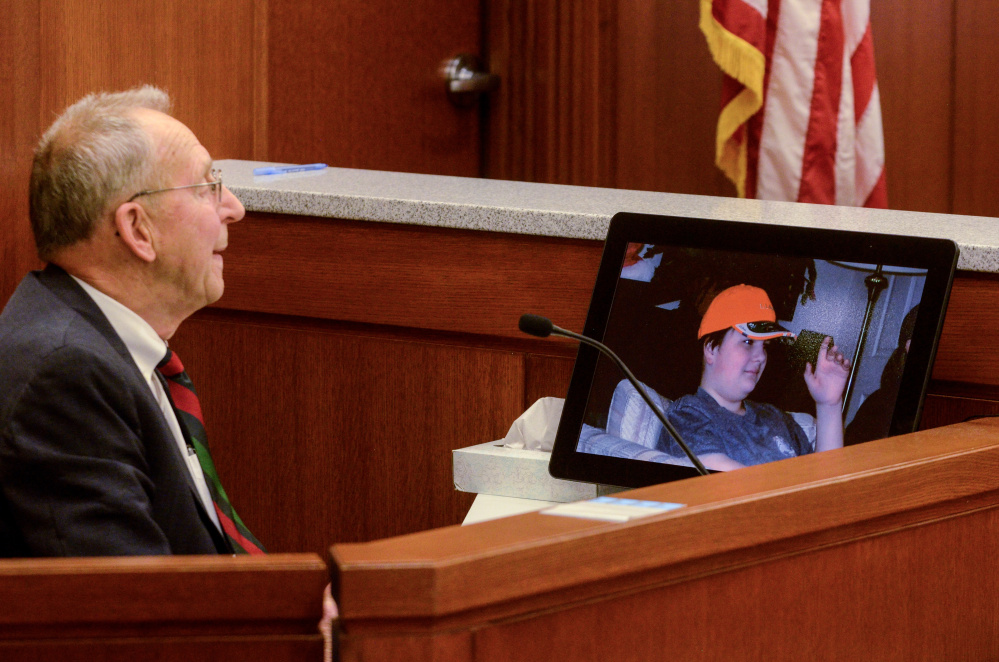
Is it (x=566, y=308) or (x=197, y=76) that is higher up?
(x=197, y=76)

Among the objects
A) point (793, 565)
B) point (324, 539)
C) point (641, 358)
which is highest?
point (641, 358)

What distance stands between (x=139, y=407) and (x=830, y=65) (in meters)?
2.15

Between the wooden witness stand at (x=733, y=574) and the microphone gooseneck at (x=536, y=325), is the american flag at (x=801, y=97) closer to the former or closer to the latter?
the microphone gooseneck at (x=536, y=325)

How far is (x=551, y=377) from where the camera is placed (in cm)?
164

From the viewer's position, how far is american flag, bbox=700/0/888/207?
2.83 metres

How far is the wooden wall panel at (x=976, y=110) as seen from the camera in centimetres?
321

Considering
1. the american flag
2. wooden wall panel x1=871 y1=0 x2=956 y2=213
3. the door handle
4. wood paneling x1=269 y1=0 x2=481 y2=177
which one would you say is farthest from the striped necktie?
wooden wall panel x1=871 y1=0 x2=956 y2=213

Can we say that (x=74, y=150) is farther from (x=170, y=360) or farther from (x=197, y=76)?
(x=197, y=76)

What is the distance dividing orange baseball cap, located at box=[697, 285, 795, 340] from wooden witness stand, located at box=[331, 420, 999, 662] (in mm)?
294

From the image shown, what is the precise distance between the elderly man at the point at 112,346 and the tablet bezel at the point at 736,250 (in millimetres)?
417

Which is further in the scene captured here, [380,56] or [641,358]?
[380,56]

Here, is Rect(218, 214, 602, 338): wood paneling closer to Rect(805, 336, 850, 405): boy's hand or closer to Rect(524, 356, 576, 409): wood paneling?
Rect(524, 356, 576, 409): wood paneling

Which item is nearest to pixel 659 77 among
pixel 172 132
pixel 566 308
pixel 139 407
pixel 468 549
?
pixel 566 308

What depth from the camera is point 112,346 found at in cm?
123
